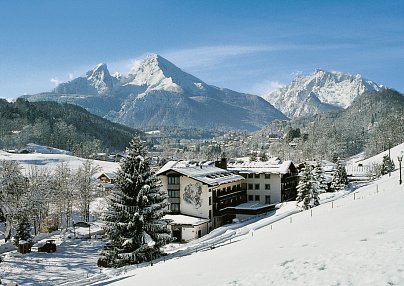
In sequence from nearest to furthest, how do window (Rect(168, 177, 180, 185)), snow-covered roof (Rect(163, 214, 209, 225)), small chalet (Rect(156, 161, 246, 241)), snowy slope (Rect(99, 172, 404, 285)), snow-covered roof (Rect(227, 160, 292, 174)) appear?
snowy slope (Rect(99, 172, 404, 285)) → snow-covered roof (Rect(163, 214, 209, 225)) → small chalet (Rect(156, 161, 246, 241)) → window (Rect(168, 177, 180, 185)) → snow-covered roof (Rect(227, 160, 292, 174))

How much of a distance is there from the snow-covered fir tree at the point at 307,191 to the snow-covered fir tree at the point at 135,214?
1081 inches

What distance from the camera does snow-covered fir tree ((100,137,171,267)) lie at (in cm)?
3528

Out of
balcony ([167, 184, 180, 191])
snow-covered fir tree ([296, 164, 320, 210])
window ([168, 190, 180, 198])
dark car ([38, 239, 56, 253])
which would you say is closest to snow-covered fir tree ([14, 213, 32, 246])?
dark car ([38, 239, 56, 253])

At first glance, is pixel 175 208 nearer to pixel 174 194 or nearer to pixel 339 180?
pixel 174 194

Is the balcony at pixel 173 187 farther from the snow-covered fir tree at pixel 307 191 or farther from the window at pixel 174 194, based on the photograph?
the snow-covered fir tree at pixel 307 191

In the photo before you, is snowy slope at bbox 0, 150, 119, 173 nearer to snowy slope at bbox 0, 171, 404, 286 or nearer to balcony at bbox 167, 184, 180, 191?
balcony at bbox 167, 184, 180, 191

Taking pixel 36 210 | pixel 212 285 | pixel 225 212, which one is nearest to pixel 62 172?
pixel 36 210

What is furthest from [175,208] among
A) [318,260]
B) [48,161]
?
[48,161]

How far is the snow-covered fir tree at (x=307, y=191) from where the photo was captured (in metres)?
58.0

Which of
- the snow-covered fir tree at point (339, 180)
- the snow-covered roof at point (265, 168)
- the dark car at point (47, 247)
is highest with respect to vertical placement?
the snow-covered roof at point (265, 168)

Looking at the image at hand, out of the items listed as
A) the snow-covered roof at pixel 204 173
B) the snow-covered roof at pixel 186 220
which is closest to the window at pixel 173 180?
the snow-covered roof at pixel 204 173

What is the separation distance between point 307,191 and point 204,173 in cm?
1586

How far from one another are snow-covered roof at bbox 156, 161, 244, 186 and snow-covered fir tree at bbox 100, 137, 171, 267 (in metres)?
24.2

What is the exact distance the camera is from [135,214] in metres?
35.3
